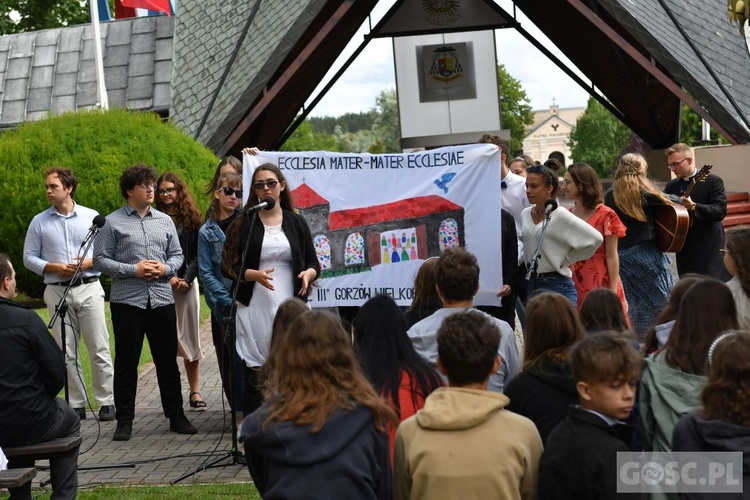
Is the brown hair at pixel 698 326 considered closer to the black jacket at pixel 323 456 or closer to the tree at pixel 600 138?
the black jacket at pixel 323 456

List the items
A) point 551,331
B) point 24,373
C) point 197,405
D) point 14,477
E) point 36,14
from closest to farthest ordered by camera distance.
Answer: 1. point 551,331
2. point 14,477
3. point 24,373
4. point 197,405
5. point 36,14

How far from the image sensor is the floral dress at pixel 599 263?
859cm

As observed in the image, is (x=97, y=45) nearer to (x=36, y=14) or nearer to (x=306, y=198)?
(x=306, y=198)

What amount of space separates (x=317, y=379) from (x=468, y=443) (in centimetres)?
66

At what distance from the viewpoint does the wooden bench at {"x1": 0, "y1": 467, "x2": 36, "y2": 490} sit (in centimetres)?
596

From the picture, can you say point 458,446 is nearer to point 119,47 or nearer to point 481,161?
point 481,161

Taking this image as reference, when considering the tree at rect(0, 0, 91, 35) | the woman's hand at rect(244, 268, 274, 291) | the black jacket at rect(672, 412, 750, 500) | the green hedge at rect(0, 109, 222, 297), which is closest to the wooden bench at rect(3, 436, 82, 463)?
the woman's hand at rect(244, 268, 274, 291)

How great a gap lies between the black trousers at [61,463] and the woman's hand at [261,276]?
67.3 inches

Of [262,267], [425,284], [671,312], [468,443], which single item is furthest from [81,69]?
[468,443]

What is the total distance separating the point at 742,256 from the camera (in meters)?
6.08

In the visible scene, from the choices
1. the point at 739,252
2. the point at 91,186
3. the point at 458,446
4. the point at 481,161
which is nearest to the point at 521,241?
the point at 481,161

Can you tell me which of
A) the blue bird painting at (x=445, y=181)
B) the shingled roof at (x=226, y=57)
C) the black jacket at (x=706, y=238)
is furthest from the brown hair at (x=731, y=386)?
the shingled roof at (x=226, y=57)

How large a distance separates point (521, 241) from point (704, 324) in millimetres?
4472

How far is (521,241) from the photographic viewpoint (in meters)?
9.24
